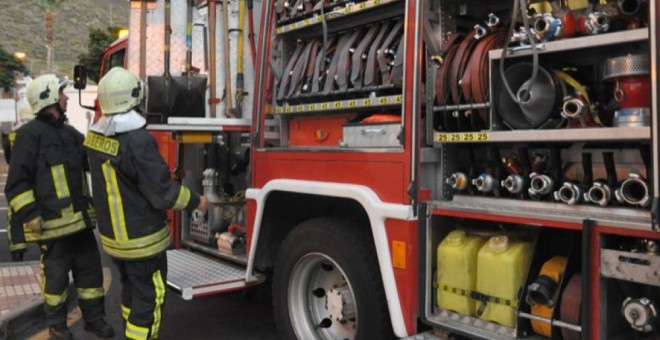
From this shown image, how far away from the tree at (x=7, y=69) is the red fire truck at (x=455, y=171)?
34.4 m

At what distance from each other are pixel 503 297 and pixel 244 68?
3.28m

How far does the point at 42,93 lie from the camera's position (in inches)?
172

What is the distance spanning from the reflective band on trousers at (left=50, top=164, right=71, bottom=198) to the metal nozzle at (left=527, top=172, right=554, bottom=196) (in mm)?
3183

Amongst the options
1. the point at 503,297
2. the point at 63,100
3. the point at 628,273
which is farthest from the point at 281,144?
the point at 628,273

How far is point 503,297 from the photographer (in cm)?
287

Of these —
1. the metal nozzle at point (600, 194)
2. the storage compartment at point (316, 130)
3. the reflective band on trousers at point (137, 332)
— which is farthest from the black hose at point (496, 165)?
the reflective band on trousers at point (137, 332)

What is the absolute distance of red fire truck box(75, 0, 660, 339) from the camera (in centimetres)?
251

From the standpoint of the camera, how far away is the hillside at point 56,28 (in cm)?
7069

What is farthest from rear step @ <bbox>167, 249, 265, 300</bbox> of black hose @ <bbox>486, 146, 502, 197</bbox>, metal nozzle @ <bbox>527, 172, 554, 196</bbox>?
metal nozzle @ <bbox>527, 172, 554, 196</bbox>

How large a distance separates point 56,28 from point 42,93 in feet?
299

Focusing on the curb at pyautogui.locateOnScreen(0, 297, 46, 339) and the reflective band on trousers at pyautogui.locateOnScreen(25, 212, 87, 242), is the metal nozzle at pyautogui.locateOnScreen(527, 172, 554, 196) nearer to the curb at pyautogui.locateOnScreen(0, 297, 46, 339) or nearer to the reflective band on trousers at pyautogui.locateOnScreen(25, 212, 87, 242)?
the reflective band on trousers at pyautogui.locateOnScreen(25, 212, 87, 242)

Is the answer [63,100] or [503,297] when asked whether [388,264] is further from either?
[63,100]

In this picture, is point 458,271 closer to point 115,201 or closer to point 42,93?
point 115,201

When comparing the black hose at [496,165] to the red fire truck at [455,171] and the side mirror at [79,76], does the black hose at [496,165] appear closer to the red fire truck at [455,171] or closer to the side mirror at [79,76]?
the red fire truck at [455,171]
